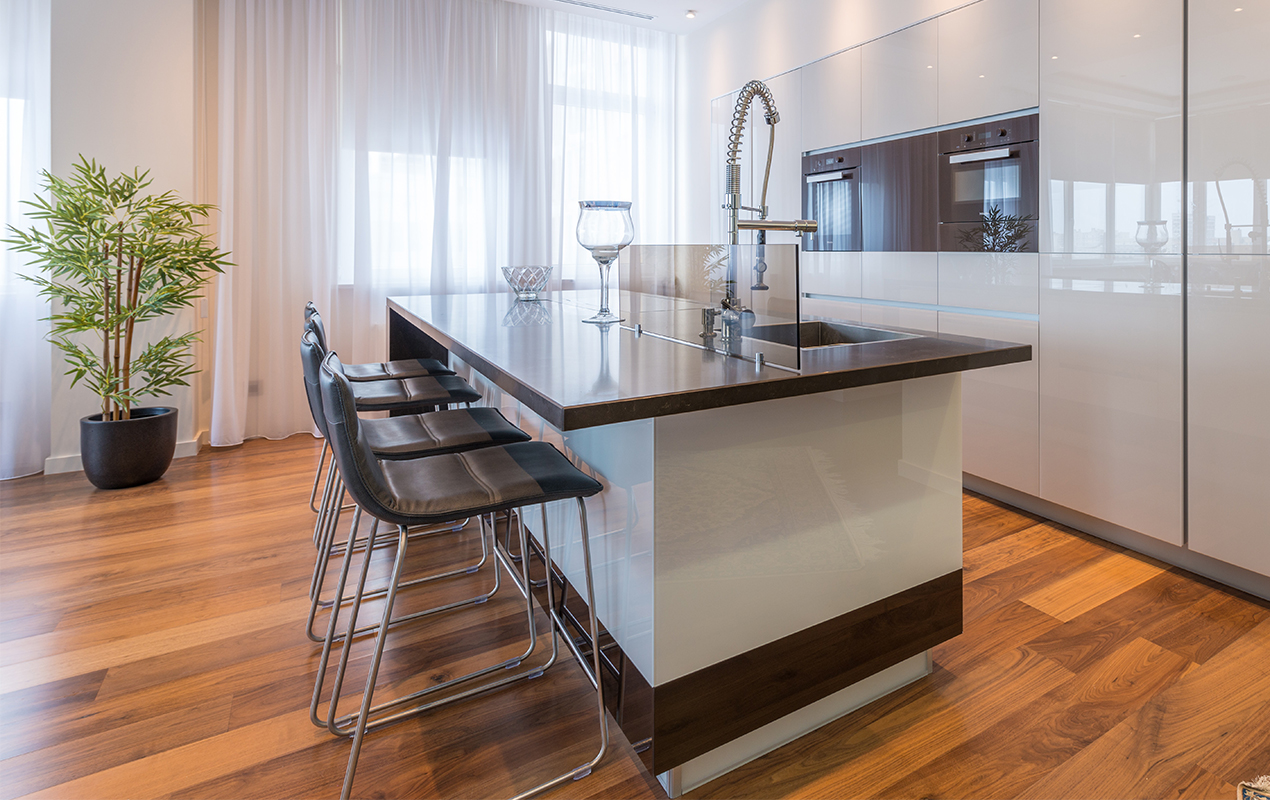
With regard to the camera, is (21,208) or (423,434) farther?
(21,208)

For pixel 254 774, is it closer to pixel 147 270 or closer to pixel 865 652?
pixel 865 652

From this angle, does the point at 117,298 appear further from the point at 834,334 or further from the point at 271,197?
the point at 834,334

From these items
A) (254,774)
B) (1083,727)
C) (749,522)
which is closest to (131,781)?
(254,774)

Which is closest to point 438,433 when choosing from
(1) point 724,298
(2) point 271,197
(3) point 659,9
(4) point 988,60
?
(1) point 724,298

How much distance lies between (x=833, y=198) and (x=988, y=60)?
38.5 inches

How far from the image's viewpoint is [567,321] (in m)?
2.21

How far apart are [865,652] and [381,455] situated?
1.28 metres

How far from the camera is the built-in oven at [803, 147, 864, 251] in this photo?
3.57 meters

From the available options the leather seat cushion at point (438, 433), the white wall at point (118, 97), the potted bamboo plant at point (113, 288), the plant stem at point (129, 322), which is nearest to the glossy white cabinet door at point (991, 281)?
the leather seat cushion at point (438, 433)

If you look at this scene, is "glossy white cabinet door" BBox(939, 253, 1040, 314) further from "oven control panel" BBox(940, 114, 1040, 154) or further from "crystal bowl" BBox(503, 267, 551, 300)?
"crystal bowl" BBox(503, 267, 551, 300)

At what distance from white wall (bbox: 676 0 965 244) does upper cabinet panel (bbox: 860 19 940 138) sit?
11 cm

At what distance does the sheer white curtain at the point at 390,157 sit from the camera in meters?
4.04

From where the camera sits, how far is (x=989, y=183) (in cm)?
290

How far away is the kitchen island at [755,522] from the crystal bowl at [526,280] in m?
1.12
